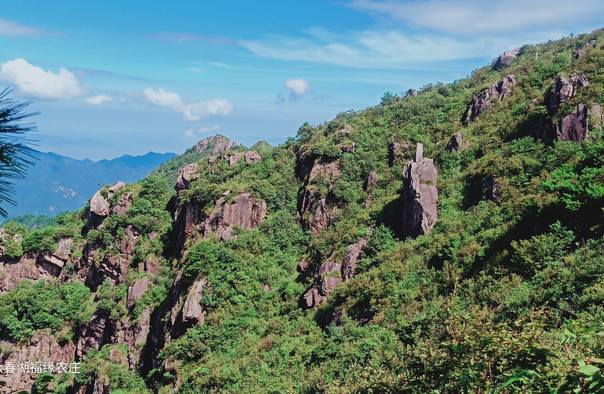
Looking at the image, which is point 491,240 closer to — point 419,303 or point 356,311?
point 419,303

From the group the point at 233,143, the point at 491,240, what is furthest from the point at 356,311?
the point at 233,143

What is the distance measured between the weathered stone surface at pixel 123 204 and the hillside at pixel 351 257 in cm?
23

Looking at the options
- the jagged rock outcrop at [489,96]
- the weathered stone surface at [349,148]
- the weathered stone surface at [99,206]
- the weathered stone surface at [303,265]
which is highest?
the jagged rock outcrop at [489,96]

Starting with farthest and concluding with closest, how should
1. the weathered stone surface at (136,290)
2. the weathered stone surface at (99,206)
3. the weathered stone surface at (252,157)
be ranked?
the weathered stone surface at (99,206), the weathered stone surface at (252,157), the weathered stone surface at (136,290)

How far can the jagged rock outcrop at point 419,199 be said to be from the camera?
28234 millimetres

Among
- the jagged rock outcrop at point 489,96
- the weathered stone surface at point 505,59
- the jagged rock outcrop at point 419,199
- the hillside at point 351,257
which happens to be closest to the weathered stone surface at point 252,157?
the hillside at point 351,257

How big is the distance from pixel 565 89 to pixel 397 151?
1552cm

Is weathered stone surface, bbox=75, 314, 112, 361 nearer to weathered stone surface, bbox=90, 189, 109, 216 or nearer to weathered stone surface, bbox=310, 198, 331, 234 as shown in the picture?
weathered stone surface, bbox=90, 189, 109, 216

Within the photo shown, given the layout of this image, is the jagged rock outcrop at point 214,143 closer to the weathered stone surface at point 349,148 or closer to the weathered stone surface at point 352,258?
the weathered stone surface at point 349,148

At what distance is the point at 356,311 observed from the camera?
2448cm

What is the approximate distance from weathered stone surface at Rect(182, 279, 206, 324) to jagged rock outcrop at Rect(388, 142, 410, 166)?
22.5 m

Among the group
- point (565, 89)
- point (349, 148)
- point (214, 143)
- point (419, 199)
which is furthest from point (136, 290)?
point (214, 143)

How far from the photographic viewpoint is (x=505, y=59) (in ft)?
205

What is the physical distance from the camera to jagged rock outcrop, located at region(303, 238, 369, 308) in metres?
29.1
